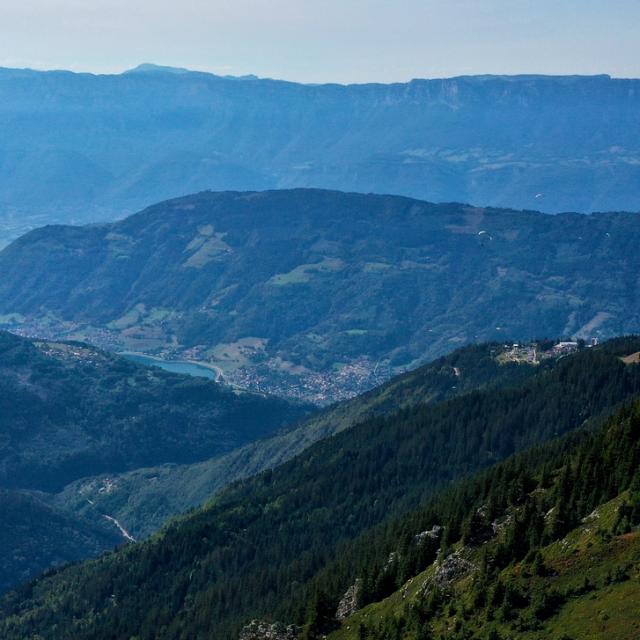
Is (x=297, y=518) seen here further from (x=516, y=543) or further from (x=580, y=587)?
(x=580, y=587)

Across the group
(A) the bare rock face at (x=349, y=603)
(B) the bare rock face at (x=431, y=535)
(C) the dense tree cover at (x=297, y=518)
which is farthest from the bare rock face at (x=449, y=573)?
(C) the dense tree cover at (x=297, y=518)

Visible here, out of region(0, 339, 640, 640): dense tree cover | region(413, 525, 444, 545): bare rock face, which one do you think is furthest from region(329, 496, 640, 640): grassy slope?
region(0, 339, 640, 640): dense tree cover

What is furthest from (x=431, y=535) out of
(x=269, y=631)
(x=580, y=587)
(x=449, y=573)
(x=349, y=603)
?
(x=580, y=587)

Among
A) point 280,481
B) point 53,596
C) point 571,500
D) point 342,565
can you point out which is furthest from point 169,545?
point 571,500

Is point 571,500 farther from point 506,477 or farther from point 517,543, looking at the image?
point 506,477

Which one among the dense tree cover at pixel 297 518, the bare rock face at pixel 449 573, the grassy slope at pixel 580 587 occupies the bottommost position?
the dense tree cover at pixel 297 518

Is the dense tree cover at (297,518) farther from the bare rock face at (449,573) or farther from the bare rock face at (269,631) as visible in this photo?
the bare rock face at (449,573)
